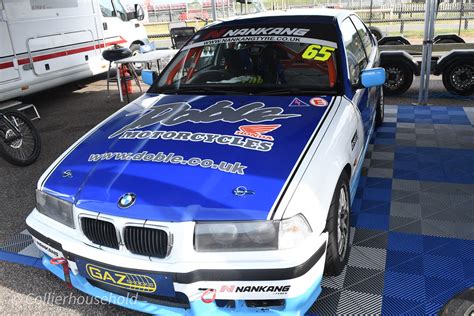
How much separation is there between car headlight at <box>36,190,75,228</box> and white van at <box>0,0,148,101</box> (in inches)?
170

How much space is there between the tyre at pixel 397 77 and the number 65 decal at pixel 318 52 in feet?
14.7

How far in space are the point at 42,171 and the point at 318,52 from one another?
3527 millimetres

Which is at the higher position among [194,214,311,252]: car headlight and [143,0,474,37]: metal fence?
[194,214,311,252]: car headlight

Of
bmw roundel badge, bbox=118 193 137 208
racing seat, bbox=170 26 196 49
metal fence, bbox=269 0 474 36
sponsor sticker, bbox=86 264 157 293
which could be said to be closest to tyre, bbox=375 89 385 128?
bmw roundel badge, bbox=118 193 137 208

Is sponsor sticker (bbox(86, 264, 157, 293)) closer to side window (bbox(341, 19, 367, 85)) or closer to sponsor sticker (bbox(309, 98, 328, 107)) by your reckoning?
sponsor sticker (bbox(309, 98, 328, 107))

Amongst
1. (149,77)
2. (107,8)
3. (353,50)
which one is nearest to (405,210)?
(353,50)

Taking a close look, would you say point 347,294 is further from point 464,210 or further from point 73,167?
point 73,167

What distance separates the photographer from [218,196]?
216cm

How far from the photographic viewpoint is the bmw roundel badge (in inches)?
86.3

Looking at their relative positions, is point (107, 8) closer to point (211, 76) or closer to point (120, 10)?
point (120, 10)

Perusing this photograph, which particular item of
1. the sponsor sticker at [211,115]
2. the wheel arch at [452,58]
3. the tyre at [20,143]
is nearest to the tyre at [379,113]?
the wheel arch at [452,58]

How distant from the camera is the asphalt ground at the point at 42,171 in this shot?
273 cm

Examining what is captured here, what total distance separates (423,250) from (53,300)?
8.16ft

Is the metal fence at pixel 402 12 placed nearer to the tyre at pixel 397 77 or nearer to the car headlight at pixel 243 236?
the tyre at pixel 397 77
